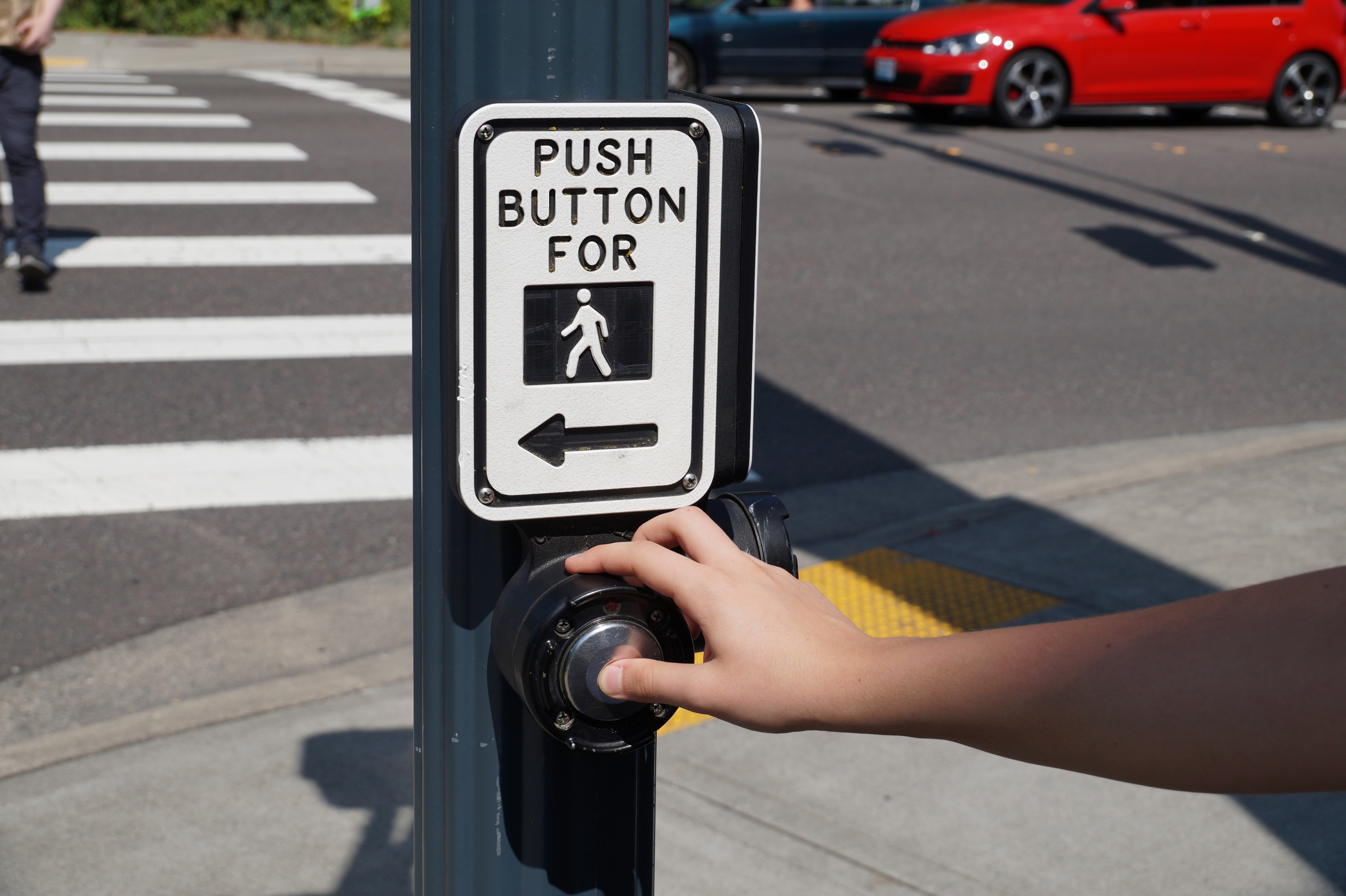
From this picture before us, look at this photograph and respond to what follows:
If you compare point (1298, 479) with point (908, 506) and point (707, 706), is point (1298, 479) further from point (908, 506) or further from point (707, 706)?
point (707, 706)

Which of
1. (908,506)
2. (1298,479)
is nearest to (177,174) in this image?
(908,506)

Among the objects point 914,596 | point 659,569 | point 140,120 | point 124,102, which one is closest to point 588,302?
point 659,569

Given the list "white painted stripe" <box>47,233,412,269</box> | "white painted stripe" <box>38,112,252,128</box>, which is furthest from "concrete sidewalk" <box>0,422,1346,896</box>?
"white painted stripe" <box>38,112,252,128</box>

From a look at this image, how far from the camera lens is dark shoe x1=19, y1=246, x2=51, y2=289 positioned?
6.68 m

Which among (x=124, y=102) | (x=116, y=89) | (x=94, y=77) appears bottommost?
(x=124, y=102)

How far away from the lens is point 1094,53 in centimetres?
1312

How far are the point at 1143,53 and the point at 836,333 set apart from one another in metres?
8.14

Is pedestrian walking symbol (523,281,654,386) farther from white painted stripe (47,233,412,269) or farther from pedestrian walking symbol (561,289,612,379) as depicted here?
white painted stripe (47,233,412,269)

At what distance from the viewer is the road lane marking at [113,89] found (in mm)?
13578

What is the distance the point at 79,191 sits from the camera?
8898 mm

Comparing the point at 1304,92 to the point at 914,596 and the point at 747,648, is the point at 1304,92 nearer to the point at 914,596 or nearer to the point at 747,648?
the point at 914,596

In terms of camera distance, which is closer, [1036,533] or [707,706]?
[707,706]

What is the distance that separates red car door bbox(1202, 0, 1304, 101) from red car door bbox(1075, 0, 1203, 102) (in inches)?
8.4

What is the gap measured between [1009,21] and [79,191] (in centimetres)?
863
